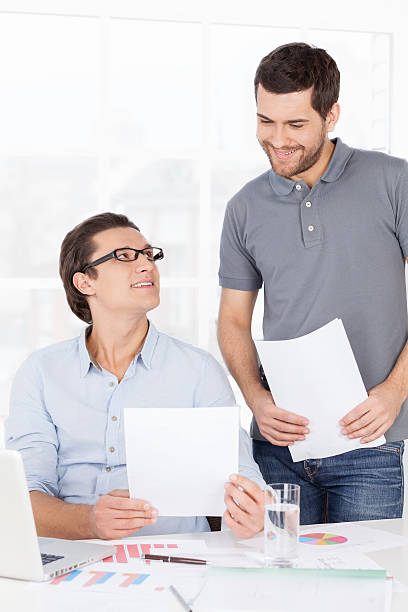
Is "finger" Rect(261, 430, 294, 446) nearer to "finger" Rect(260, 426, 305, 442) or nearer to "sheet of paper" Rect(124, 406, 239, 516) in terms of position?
"finger" Rect(260, 426, 305, 442)

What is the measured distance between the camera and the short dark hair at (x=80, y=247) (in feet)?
7.10

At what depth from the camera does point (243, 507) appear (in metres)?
1.63

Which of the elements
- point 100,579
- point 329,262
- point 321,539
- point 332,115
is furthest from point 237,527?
point 332,115

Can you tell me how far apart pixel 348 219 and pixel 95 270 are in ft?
2.29

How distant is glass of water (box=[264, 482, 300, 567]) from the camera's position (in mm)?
1483

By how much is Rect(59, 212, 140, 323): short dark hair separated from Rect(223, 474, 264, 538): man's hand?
78cm

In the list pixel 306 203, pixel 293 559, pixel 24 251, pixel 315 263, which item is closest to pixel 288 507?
pixel 293 559

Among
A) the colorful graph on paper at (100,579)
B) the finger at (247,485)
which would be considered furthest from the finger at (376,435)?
the colorful graph on paper at (100,579)

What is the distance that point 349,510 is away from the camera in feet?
6.81

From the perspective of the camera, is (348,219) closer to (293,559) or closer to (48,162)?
(293,559)

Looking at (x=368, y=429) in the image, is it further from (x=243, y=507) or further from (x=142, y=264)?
(x=142, y=264)

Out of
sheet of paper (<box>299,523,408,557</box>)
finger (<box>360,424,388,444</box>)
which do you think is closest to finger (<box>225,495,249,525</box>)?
sheet of paper (<box>299,523,408,557</box>)

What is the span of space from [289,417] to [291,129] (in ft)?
2.43

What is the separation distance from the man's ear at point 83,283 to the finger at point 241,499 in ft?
2.55
